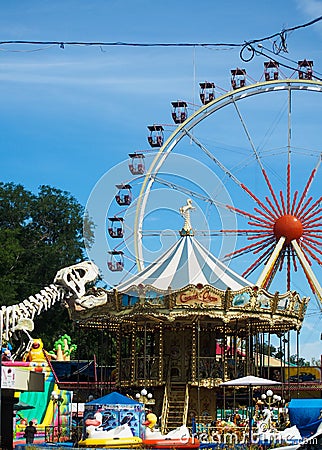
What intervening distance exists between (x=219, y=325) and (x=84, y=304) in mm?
5024

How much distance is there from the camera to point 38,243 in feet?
215

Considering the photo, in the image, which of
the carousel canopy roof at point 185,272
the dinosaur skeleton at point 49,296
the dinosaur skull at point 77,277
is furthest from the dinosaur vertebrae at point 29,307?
the carousel canopy roof at point 185,272

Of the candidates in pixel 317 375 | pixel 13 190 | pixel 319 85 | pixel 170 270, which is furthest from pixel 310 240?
pixel 13 190

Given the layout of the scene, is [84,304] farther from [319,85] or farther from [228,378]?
[319,85]

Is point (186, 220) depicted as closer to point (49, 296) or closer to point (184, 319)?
point (184, 319)

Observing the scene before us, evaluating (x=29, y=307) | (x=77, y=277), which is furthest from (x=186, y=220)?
(x=29, y=307)

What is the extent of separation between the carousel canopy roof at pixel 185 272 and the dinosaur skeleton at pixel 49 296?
650cm

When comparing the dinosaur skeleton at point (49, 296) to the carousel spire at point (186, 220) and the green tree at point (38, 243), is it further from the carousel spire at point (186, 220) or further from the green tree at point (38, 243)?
the green tree at point (38, 243)

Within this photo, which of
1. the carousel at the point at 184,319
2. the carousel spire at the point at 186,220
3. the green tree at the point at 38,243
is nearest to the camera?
→ the carousel at the point at 184,319

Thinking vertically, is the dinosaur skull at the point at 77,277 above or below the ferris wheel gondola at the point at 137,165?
below

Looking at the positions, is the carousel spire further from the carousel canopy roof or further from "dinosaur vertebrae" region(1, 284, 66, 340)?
"dinosaur vertebrae" region(1, 284, 66, 340)

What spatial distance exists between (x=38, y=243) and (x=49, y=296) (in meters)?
23.5

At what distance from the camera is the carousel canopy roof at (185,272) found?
32.8 m

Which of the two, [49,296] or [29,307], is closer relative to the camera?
[29,307]
